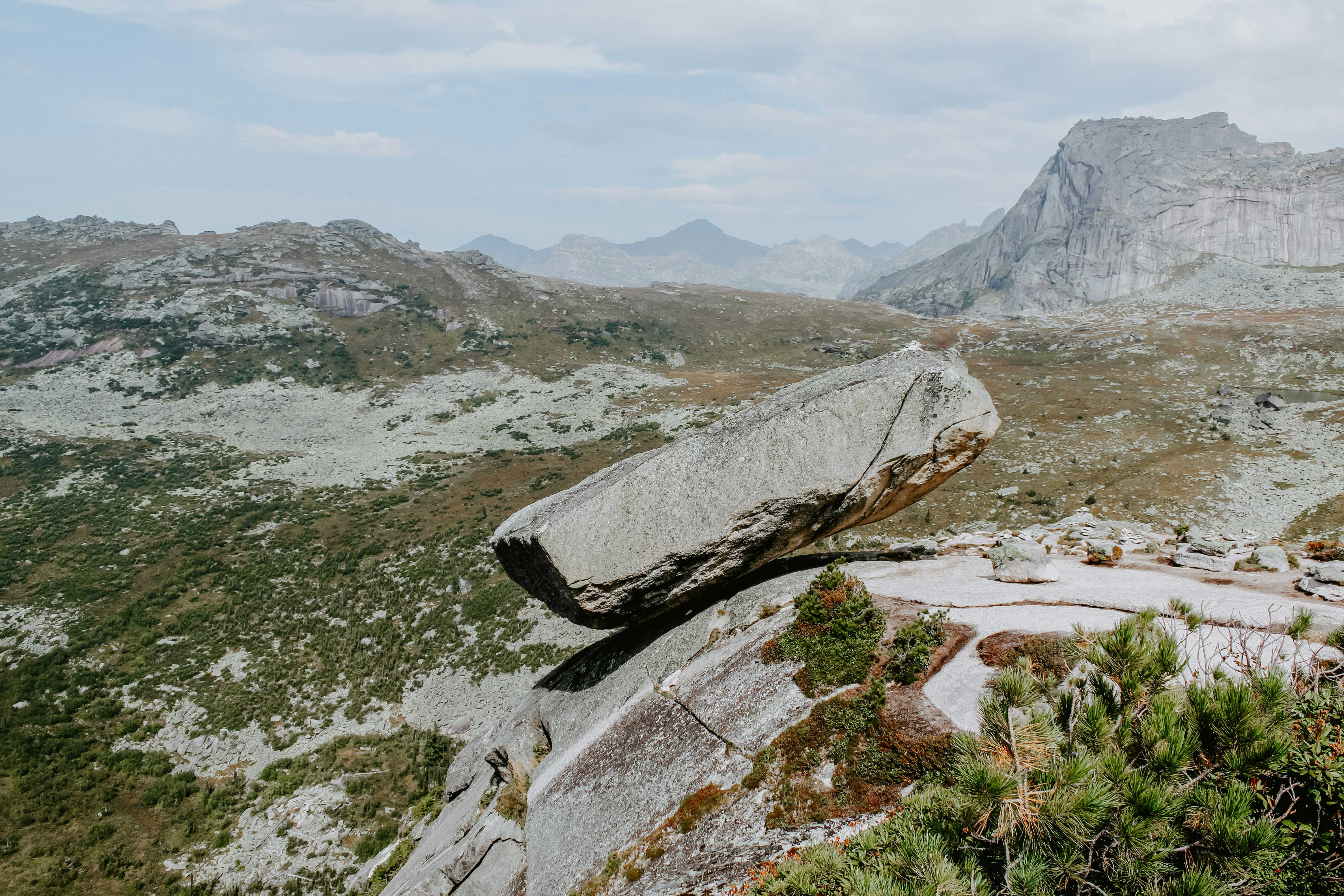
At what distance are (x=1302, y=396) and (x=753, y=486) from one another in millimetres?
91620

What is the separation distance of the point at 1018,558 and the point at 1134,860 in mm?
9006

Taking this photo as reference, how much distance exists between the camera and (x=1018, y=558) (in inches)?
539

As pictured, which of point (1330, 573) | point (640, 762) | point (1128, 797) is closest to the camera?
point (1128, 797)

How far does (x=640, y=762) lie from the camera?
12.0 metres

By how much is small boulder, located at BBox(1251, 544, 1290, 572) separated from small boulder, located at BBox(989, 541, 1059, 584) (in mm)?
4034

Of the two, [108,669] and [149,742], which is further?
[108,669]

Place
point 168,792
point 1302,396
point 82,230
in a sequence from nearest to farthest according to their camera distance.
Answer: point 168,792 → point 1302,396 → point 82,230

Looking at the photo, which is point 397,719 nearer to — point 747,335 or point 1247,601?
point 1247,601

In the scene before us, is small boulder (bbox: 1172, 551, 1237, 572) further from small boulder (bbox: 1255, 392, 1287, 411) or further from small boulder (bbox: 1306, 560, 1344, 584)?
small boulder (bbox: 1255, 392, 1287, 411)

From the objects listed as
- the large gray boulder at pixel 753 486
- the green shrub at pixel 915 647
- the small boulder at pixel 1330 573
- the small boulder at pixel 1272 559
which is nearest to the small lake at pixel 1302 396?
the small boulder at pixel 1272 559

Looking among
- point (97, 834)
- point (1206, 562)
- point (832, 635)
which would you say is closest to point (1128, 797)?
point (832, 635)

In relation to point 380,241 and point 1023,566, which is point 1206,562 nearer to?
point 1023,566

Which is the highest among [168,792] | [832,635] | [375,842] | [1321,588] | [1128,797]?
[1128,797]

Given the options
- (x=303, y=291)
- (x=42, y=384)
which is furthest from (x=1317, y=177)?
(x=42, y=384)
